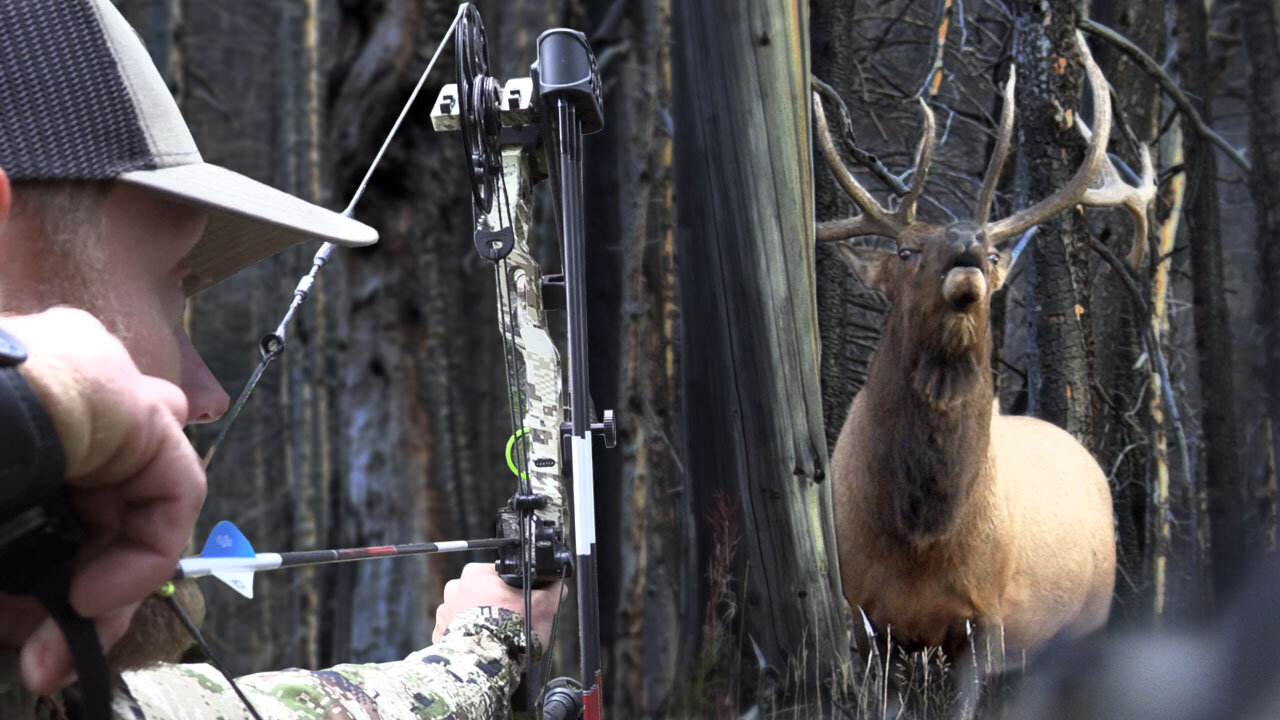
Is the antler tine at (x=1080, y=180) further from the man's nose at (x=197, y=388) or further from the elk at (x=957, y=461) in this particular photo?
the man's nose at (x=197, y=388)

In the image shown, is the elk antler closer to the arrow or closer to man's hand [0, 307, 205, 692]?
the arrow

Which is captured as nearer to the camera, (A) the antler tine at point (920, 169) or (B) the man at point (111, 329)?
(B) the man at point (111, 329)

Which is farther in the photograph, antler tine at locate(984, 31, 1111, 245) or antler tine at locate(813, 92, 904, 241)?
antler tine at locate(813, 92, 904, 241)

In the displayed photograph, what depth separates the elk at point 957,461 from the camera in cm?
294

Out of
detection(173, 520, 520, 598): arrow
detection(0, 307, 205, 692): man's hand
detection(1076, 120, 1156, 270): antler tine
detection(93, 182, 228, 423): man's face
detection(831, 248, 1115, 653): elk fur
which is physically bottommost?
detection(831, 248, 1115, 653): elk fur

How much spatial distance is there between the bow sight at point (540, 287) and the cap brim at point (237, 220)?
543 mm

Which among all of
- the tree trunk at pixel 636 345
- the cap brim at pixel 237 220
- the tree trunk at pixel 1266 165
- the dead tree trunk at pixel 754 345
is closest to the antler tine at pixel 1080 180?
the tree trunk at pixel 1266 165

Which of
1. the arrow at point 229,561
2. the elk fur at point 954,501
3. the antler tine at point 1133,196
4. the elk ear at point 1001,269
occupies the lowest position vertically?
the elk fur at point 954,501

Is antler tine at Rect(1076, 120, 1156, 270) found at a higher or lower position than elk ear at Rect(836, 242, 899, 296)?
higher

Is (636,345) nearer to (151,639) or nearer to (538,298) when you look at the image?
(538,298)

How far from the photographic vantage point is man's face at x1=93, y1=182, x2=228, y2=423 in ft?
3.20

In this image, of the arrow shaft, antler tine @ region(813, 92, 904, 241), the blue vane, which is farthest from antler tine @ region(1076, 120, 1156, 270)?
the blue vane

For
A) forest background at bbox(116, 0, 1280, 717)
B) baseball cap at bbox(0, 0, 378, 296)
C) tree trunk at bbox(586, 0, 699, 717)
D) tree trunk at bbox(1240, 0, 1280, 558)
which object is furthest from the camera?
tree trunk at bbox(586, 0, 699, 717)

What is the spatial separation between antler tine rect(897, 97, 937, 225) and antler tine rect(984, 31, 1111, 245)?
0.19 m
